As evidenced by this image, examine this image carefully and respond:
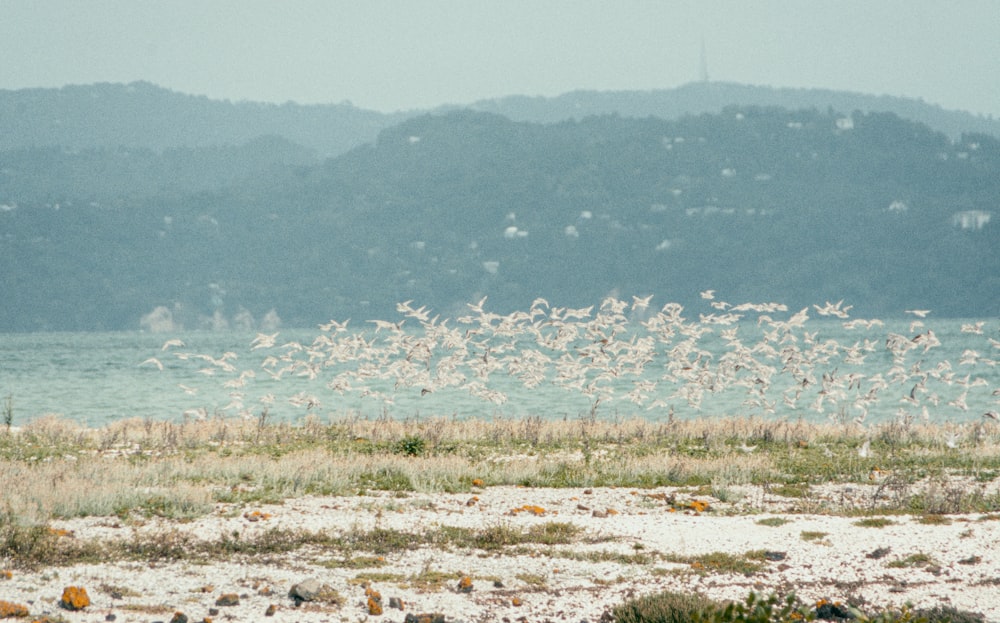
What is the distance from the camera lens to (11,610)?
11.1 metres

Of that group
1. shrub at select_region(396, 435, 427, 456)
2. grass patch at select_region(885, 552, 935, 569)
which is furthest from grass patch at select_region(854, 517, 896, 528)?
shrub at select_region(396, 435, 427, 456)

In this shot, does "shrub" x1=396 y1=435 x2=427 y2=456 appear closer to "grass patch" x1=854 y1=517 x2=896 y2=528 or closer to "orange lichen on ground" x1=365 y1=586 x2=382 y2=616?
"grass patch" x1=854 y1=517 x2=896 y2=528

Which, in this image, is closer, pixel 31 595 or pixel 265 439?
pixel 31 595

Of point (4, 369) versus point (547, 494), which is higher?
point (547, 494)

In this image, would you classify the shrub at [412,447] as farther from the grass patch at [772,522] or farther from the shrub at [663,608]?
the shrub at [663,608]

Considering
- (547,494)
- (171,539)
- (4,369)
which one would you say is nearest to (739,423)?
(547,494)

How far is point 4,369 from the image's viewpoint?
105 metres

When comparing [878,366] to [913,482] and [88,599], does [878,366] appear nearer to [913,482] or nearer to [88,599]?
[913,482]

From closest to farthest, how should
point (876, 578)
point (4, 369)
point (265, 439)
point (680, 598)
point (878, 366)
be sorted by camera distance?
1. point (680, 598)
2. point (876, 578)
3. point (265, 439)
4. point (878, 366)
5. point (4, 369)

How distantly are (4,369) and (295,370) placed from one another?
8485cm

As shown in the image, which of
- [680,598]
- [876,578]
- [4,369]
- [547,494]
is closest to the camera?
[680,598]

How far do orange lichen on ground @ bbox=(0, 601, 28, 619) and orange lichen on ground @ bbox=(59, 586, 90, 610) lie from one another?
0.44 meters

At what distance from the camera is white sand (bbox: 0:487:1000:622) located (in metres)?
12.0

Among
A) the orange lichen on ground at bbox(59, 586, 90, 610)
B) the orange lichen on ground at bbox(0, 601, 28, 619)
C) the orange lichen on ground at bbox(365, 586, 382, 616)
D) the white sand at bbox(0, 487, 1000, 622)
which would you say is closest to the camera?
the orange lichen on ground at bbox(0, 601, 28, 619)
